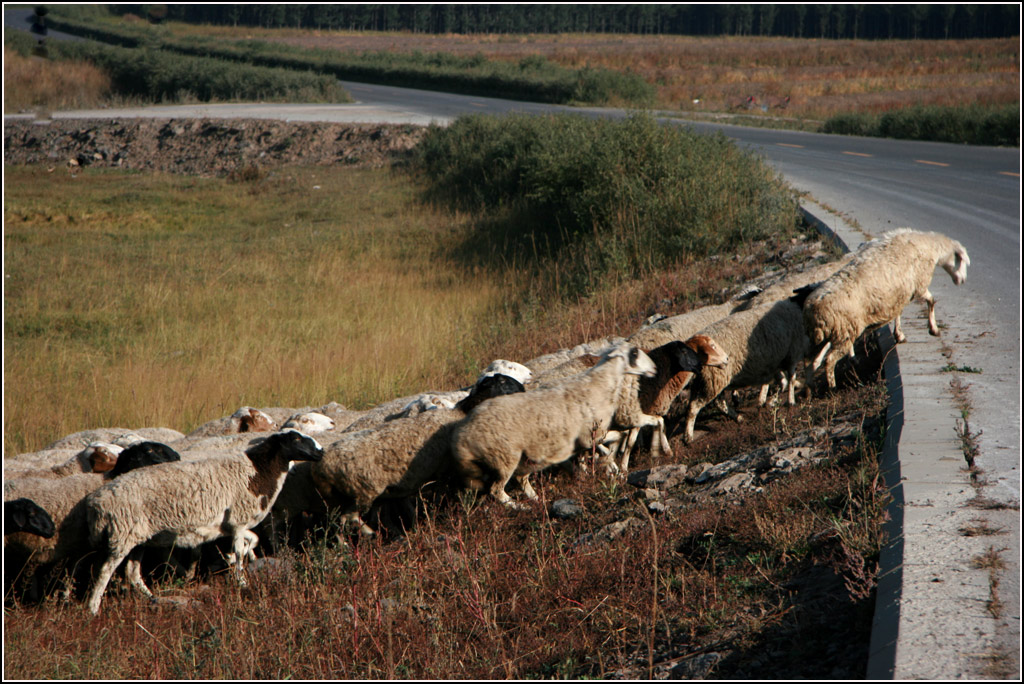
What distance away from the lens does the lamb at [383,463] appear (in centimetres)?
597

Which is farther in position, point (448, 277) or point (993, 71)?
point (993, 71)

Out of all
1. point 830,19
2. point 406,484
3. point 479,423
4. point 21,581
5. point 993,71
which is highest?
point 830,19

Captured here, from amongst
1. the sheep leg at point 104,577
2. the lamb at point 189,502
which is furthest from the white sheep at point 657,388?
the sheep leg at point 104,577

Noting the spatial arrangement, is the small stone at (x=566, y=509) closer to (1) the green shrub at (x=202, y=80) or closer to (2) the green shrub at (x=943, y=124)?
(2) the green shrub at (x=943, y=124)

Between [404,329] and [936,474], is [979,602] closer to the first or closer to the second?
[936,474]

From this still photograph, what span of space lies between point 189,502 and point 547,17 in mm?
118062

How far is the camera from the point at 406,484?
6035mm

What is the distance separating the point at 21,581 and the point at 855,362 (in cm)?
701

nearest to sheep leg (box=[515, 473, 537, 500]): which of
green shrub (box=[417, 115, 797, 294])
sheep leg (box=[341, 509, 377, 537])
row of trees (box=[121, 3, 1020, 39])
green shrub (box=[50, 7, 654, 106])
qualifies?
sheep leg (box=[341, 509, 377, 537])

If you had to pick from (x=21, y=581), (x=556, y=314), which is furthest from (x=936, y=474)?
(x=556, y=314)

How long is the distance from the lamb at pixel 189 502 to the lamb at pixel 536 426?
1.15 metres

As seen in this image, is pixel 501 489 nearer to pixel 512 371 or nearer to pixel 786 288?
pixel 512 371

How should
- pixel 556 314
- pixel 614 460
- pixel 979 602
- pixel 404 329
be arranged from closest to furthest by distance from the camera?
pixel 979 602 → pixel 614 460 → pixel 556 314 → pixel 404 329

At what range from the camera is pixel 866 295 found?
689 centimetres
